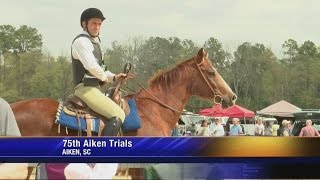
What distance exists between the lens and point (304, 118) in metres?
3.41

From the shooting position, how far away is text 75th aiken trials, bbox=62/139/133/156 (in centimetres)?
234

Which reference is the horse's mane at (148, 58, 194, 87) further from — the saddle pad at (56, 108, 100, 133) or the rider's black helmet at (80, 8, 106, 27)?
the rider's black helmet at (80, 8, 106, 27)

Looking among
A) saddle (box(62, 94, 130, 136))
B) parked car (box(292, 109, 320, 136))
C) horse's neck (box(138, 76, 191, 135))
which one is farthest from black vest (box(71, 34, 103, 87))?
parked car (box(292, 109, 320, 136))

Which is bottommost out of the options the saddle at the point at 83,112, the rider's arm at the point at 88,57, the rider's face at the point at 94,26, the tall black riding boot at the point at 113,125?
the tall black riding boot at the point at 113,125

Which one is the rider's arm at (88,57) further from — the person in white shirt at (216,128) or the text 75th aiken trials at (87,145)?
the text 75th aiken trials at (87,145)

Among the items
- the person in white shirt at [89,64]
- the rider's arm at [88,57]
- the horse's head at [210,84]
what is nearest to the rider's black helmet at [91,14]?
the person in white shirt at [89,64]

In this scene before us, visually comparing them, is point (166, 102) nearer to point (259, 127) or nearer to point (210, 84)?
point (210, 84)

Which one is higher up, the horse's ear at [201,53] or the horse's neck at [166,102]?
the horse's ear at [201,53]

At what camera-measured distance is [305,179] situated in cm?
226

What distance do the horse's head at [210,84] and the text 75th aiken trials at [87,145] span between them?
1268mm

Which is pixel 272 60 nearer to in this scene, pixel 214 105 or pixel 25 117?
pixel 214 105

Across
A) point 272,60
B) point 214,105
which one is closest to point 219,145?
point 272,60

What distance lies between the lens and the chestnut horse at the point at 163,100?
3.99 metres

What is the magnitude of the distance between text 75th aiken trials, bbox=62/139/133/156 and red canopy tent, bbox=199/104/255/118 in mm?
1066
